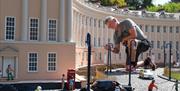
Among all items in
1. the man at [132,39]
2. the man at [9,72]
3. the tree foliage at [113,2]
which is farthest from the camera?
the tree foliage at [113,2]

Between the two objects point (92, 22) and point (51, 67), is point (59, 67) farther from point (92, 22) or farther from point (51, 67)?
point (92, 22)

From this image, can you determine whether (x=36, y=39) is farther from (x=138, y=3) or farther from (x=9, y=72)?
(x=138, y=3)

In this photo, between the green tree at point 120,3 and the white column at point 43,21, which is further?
the green tree at point 120,3

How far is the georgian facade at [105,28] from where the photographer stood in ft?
248

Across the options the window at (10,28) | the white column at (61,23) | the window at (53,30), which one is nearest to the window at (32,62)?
the window at (10,28)

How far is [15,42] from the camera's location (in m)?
46.6

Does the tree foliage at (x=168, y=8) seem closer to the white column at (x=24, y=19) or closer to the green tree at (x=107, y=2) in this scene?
the green tree at (x=107, y=2)

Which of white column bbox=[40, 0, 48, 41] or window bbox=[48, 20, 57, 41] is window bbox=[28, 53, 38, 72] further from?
window bbox=[48, 20, 57, 41]

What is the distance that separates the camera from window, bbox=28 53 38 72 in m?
47.3

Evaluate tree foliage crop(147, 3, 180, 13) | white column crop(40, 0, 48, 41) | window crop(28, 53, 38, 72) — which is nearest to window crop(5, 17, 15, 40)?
window crop(28, 53, 38, 72)

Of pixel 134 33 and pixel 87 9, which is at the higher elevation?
pixel 87 9

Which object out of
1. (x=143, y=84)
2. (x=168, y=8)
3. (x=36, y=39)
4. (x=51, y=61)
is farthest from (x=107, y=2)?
(x=51, y=61)

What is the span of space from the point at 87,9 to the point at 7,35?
34555 mm

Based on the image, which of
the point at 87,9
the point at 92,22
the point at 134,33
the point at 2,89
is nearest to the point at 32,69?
the point at 2,89
